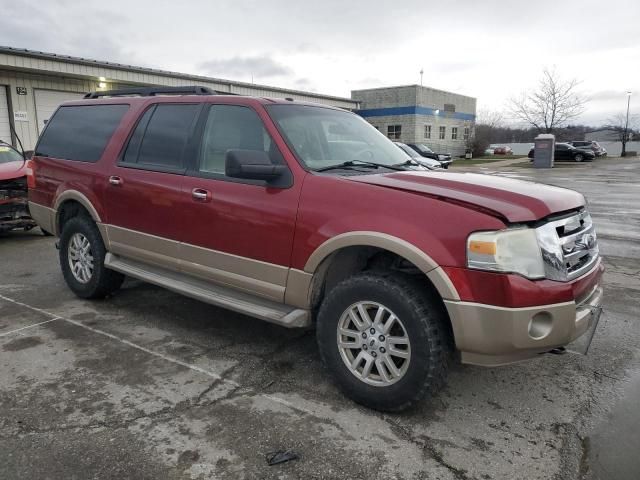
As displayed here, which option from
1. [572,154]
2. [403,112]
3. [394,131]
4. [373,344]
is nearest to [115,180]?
[373,344]

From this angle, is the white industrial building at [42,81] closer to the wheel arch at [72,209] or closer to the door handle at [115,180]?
the wheel arch at [72,209]

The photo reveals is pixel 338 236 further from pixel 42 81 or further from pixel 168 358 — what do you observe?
pixel 42 81

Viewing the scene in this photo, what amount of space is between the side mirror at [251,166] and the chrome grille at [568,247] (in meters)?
1.63

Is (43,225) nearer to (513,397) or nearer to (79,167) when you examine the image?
(79,167)

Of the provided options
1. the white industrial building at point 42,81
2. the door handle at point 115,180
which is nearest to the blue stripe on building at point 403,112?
the white industrial building at point 42,81

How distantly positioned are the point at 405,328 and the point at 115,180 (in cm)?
298

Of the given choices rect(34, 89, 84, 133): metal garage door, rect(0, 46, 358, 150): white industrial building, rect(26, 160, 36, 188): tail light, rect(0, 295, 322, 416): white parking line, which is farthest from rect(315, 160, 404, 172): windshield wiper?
rect(34, 89, 84, 133): metal garage door

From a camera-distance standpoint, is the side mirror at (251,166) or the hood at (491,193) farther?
the side mirror at (251,166)

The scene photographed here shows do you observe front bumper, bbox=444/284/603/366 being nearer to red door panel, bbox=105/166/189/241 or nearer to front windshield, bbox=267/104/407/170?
front windshield, bbox=267/104/407/170

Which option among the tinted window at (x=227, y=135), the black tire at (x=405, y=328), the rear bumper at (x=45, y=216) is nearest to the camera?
the black tire at (x=405, y=328)

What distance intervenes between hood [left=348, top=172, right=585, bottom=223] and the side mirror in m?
0.51

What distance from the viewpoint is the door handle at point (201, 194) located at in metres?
3.77

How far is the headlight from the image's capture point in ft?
8.61

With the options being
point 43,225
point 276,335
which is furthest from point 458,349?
point 43,225
